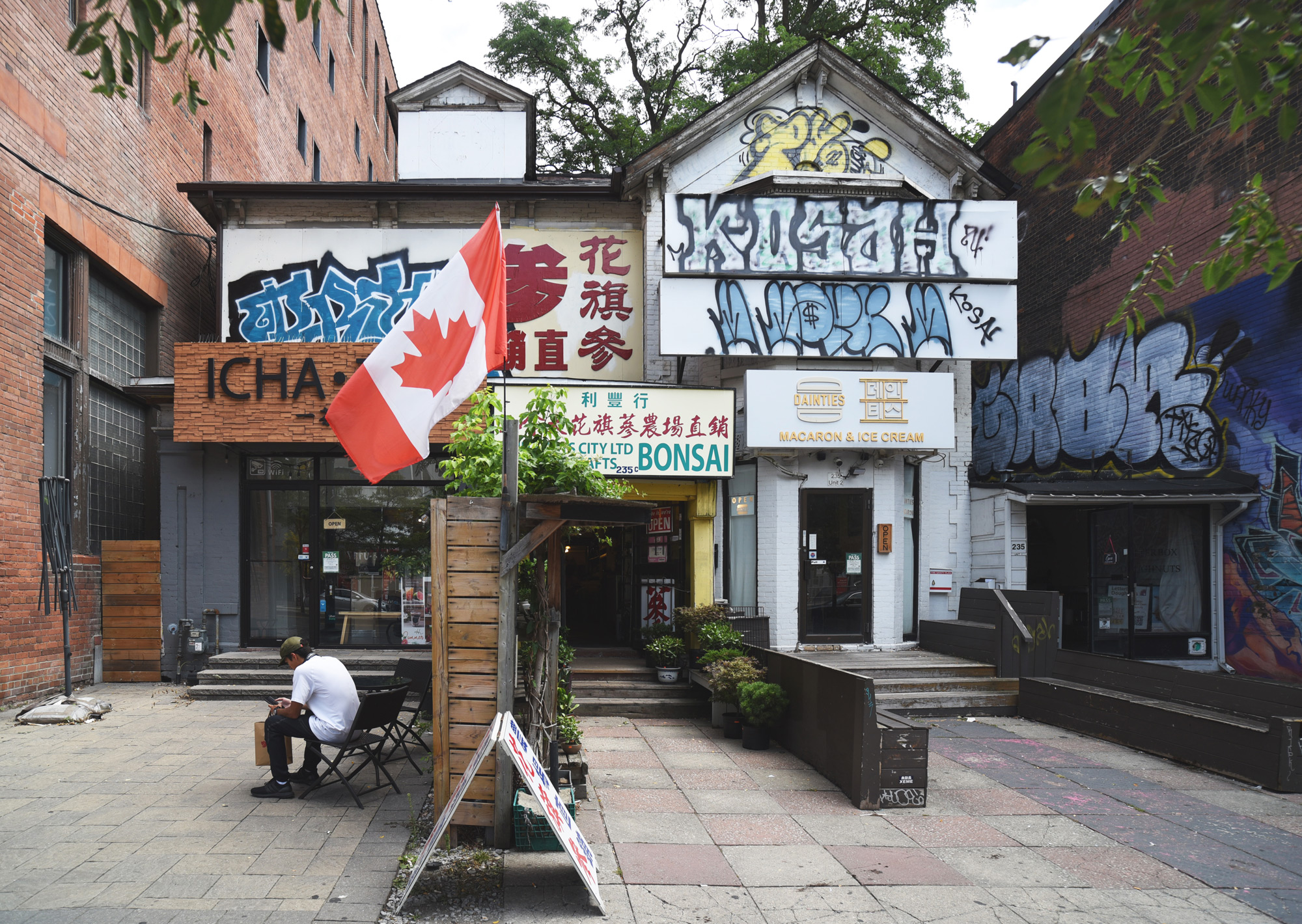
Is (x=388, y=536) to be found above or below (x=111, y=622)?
above

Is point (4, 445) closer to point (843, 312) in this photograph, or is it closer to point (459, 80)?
point (459, 80)

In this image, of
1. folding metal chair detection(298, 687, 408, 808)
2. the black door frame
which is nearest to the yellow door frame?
the black door frame

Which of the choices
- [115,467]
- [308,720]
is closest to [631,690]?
[308,720]

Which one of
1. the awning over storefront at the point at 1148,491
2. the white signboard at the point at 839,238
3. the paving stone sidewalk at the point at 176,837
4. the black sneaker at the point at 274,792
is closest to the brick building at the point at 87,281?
the paving stone sidewalk at the point at 176,837

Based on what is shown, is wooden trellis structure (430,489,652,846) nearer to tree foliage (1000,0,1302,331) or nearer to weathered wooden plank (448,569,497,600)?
weathered wooden plank (448,569,497,600)

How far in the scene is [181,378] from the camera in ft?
40.9

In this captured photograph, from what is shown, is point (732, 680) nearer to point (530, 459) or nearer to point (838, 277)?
point (530, 459)

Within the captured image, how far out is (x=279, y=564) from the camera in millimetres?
13328

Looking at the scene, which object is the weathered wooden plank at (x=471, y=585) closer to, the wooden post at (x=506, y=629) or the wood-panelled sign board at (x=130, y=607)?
the wooden post at (x=506, y=629)

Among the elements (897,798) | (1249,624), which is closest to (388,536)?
(897,798)

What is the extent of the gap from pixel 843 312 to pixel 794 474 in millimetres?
2642

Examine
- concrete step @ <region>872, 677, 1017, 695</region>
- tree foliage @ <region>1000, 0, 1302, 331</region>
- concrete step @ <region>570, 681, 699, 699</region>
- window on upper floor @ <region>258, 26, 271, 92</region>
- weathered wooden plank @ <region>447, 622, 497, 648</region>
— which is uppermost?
window on upper floor @ <region>258, 26, 271, 92</region>

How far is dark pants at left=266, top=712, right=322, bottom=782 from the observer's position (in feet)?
23.5

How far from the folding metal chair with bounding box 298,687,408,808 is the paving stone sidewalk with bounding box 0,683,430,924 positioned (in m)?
0.11
